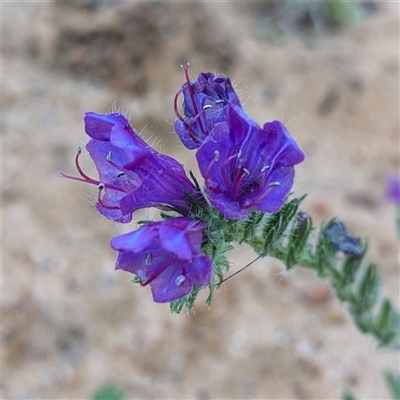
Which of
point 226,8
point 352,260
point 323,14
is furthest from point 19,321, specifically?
point 323,14

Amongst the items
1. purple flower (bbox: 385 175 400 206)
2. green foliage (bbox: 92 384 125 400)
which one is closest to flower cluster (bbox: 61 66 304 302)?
green foliage (bbox: 92 384 125 400)

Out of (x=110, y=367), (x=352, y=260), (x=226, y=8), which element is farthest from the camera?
(x=226, y=8)

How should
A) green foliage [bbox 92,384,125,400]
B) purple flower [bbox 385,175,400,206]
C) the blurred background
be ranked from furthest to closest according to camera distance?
purple flower [bbox 385,175,400,206]
the blurred background
green foliage [bbox 92,384,125,400]

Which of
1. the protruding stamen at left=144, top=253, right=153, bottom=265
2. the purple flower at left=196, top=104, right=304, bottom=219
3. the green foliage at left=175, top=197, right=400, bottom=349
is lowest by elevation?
the green foliage at left=175, top=197, right=400, bottom=349

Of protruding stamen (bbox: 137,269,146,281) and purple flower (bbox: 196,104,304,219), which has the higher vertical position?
purple flower (bbox: 196,104,304,219)

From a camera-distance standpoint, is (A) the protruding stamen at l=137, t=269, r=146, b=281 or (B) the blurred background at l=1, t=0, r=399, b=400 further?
(B) the blurred background at l=1, t=0, r=399, b=400

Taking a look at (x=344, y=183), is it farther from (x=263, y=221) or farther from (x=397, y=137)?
(x=263, y=221)

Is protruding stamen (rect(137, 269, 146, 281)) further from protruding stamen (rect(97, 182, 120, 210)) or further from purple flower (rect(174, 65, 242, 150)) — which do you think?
purple flower (rect(174, 65, 242, 150))

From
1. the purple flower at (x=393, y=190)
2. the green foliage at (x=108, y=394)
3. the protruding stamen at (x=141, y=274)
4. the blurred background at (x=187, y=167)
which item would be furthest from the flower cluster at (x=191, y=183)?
the purple flower at (x=393, y=190)
